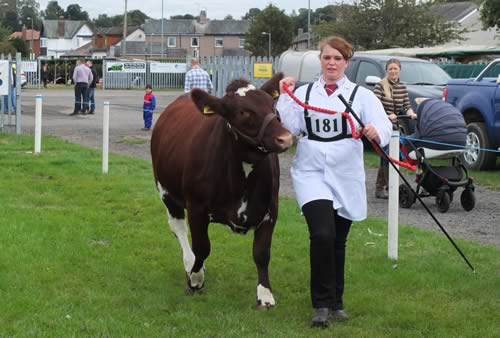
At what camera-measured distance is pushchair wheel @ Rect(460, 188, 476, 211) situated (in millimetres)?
11078

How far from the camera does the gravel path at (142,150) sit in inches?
395

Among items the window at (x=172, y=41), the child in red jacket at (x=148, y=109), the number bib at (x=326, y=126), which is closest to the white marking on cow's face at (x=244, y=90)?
the number bib at (x=326, y=126)

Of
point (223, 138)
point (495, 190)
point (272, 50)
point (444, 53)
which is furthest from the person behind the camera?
point (272, 50)

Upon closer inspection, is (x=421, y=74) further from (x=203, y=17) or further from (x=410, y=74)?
(x=203, y=17)

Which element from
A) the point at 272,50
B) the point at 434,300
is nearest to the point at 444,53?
the point at 434,300

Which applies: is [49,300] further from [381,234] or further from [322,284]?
[381,234]

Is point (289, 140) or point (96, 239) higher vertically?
point (289, 140)

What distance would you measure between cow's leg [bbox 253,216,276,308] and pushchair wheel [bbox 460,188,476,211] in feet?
17.3

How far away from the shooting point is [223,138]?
6.44 meters

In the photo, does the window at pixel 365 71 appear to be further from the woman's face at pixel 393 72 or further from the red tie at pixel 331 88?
Result: the red tie at pixel 331 88

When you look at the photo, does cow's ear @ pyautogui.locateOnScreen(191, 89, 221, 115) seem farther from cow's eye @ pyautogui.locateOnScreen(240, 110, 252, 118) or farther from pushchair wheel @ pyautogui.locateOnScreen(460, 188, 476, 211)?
pushchair wheel @ pyautogui.locateOnScreen(460, 188, 476, 211)

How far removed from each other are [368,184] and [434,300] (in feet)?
22.8

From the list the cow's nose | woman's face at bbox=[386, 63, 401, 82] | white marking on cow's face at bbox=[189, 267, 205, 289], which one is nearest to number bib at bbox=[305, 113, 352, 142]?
the cow's nose

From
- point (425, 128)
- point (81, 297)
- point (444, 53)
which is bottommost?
point (81, 297)
